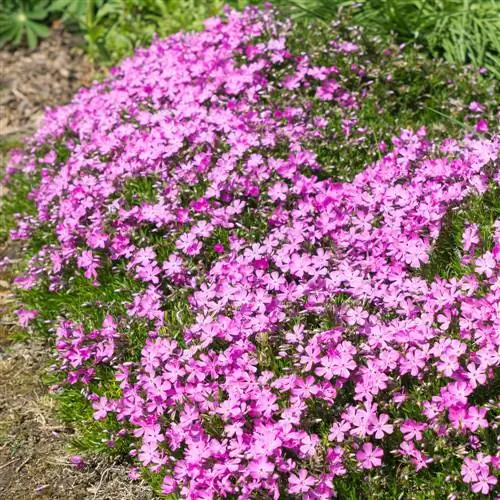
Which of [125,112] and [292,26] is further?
[292,26]

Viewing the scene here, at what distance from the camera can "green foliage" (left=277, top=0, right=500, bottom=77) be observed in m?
6.77

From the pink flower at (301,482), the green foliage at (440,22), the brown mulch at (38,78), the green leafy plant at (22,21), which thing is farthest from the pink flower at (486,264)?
the green leafy plant at (22,21)

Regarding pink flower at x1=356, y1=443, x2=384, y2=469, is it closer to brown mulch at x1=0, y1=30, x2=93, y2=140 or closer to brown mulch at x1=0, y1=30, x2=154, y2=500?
brown mulch at x1=0, y1=30, x2=154, y2=500

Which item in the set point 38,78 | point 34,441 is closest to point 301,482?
point 34,441

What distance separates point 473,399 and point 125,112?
4137 mm

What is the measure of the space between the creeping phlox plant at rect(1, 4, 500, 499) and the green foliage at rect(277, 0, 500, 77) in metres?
0.74

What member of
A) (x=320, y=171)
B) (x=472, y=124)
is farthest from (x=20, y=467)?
(x=472, y=124)

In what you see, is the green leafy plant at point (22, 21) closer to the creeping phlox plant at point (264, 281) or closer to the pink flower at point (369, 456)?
the creeping phlox plant at point (264, 281)

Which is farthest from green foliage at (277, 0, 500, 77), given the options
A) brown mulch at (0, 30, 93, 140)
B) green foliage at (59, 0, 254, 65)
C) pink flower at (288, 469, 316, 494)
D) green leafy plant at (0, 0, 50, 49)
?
green leafy plant at (0, 0, 50, 49)

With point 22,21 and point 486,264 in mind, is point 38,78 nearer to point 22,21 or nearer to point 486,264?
point 22,21

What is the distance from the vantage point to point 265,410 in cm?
385

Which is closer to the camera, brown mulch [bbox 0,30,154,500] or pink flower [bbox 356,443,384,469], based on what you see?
pink flower [bbox 356,443,384,469]

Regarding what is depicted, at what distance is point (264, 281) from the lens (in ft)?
14.9

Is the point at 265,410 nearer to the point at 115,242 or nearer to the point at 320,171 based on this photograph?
the point at 115,242
